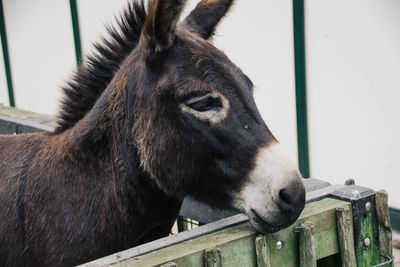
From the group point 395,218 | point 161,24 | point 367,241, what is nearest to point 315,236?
point 367,241

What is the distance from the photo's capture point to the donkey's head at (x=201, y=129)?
6.29 feet

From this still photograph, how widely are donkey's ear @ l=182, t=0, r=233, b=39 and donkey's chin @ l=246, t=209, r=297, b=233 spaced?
35.4 inches

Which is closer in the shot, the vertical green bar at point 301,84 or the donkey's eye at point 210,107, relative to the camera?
the donkey's eye at point 210,107

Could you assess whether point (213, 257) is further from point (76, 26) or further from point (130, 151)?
point (76, 26)

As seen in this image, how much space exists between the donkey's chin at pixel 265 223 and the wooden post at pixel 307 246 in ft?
0.41

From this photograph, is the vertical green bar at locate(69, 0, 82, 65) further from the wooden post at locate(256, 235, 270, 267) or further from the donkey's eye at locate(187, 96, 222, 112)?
the wooden post at locate(256, 235, 270, 267)

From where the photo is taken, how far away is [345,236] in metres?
Result: 2.16

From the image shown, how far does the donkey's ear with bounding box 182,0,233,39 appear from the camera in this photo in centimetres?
247

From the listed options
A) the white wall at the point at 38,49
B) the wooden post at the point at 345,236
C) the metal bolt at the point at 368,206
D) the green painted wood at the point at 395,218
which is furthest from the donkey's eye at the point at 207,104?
the white wall at the point at 38,49

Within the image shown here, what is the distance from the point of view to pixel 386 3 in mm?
4520

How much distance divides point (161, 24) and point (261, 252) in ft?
2.94

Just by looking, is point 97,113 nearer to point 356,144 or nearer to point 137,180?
point 137,180

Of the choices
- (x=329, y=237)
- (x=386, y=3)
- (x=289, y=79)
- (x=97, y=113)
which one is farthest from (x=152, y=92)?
(x=289, y=79)

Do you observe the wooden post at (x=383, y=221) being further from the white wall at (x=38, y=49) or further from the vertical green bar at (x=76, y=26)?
the white wall at (x=38, y=49)
